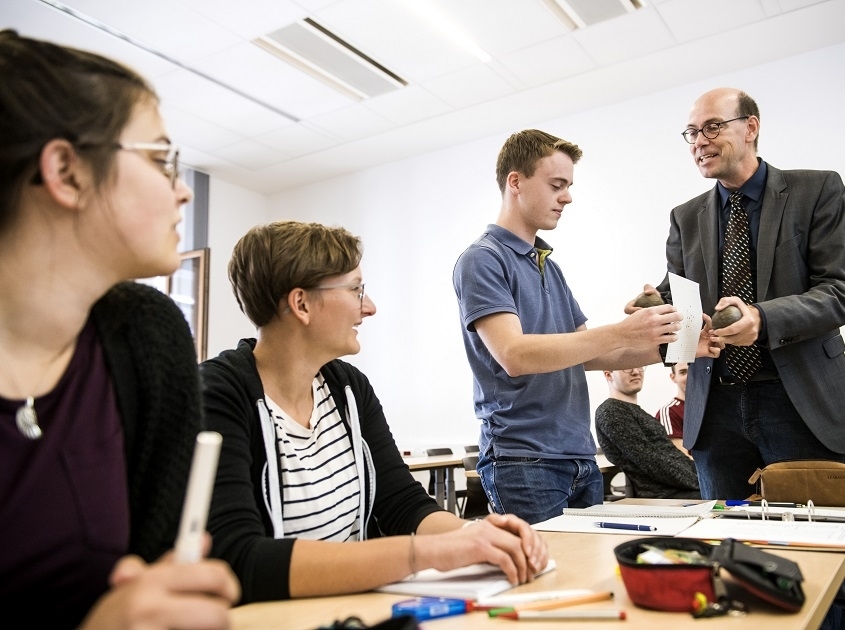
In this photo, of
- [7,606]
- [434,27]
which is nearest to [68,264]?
[7,606]

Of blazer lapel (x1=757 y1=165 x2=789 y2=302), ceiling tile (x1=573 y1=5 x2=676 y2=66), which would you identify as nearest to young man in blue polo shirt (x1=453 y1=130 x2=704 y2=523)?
blazer lapel (x1=757 y1=165 x2=789 y2=302)

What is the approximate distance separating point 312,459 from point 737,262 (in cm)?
149

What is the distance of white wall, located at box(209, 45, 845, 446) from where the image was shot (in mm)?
5148

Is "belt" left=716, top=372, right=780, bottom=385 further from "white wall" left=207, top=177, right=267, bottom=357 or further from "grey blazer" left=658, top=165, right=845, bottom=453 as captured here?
"white wall" left=207, top=177, right=267, bottom=357

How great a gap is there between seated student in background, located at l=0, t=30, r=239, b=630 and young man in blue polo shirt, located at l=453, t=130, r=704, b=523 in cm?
110

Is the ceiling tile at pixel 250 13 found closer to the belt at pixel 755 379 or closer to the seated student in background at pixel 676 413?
the seated student in background at pixel 676 413

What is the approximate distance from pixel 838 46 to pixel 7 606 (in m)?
Result: 5.82

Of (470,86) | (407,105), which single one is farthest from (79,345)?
(407,105)

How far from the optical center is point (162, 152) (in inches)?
37.6

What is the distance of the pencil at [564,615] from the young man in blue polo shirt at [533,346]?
1033 millimetres

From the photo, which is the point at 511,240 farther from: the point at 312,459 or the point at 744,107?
the point at 312,459

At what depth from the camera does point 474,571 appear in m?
1.10

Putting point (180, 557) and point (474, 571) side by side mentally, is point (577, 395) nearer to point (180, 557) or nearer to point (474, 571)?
point (474, 571)

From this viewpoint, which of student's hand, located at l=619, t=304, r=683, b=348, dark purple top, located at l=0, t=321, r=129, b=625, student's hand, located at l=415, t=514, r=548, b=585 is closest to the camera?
dark purple top, located at l=0, t=321, r=129, b=625
